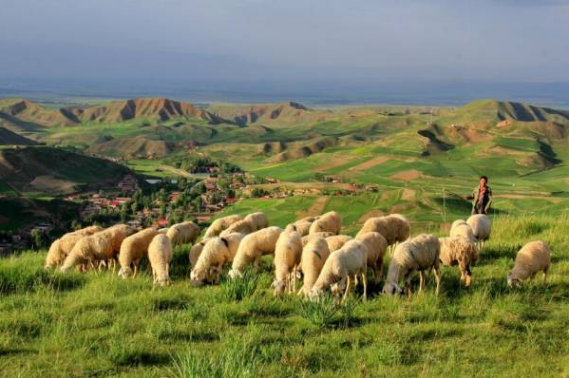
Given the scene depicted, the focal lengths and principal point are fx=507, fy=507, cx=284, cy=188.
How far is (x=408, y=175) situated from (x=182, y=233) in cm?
9370

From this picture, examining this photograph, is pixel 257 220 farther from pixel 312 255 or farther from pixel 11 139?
pixel 11 139

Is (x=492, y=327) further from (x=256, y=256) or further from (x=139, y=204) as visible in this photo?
(x=139, y=204)

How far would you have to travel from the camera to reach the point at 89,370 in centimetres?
736

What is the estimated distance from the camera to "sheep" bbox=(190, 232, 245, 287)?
41.3 ft

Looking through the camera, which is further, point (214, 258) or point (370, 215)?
point (370, 215)

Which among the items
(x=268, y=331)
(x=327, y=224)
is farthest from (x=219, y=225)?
(x=268, y=331)

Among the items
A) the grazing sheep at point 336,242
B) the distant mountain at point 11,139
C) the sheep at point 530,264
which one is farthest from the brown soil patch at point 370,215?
the distant mountain at point 11,139

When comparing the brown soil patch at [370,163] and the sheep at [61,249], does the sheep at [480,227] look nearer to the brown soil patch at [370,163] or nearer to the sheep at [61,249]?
the sheep at [61,249]

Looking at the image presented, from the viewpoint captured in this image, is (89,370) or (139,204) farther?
(139,204)

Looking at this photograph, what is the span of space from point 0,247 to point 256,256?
160 ft

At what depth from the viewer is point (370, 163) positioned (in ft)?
396

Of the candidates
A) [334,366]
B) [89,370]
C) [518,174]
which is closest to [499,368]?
[334,366]

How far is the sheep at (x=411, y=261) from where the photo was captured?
11.2 metres

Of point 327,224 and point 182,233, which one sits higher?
point 327,224
